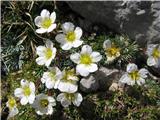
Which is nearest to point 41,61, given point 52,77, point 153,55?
point 52,77

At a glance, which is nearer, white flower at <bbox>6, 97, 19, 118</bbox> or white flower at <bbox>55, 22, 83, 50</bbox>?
white flower at <bbox>55, 22, 83, 50</bbox>

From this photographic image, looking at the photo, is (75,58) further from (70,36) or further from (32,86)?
(32,86)

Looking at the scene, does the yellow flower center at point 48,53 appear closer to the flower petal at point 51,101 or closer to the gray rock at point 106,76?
the flower petal at point 51,101

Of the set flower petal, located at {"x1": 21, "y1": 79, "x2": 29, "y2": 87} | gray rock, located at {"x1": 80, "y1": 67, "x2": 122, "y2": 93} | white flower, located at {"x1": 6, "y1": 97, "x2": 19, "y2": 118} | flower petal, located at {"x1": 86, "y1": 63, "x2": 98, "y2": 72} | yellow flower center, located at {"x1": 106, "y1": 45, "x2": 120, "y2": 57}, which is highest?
flower petal, located at {"x1": 86, "y1": 63, "x2": 98, "y2": 72}

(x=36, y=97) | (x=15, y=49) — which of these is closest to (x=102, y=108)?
(x=36, y=97)

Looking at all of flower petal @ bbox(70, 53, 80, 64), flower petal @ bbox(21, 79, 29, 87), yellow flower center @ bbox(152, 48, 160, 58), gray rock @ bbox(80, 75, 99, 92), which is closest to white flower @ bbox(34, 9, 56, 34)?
flower petal @ bbox(70, 53, 80, 64)

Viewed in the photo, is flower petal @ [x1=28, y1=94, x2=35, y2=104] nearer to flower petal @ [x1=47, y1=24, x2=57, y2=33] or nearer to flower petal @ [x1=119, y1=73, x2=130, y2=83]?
flower petal @ [x1=47, y1=24, x2=57, y2=33]

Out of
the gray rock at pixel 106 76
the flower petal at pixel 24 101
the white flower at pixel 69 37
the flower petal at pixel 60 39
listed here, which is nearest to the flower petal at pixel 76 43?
the white flower at pixel 69 37
